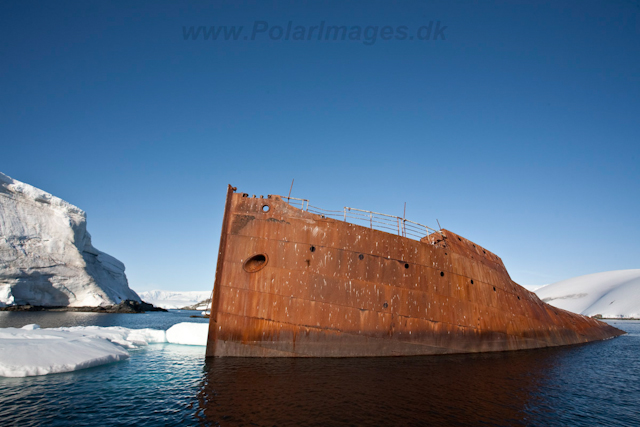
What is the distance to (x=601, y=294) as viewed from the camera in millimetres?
85375

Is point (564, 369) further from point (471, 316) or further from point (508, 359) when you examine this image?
point (471, 316)

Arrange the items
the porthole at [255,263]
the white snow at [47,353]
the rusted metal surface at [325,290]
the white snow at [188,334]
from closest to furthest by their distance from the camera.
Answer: the white snow at [47,353] < the rusted metal surface at [325,290] < the porthole at [255,263] < the white snow at [188,334]

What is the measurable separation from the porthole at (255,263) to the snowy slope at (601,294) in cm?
9481

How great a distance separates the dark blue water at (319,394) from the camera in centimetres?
Answer: 632

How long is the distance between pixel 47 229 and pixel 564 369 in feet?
206

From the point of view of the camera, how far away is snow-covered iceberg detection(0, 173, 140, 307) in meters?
44.6

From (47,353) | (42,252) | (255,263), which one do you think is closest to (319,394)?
(255,263)

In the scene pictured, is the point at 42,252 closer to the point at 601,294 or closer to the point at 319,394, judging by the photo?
the point at 319,394

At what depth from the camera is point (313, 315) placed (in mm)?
11156

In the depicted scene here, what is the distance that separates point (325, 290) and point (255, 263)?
2.69 metres

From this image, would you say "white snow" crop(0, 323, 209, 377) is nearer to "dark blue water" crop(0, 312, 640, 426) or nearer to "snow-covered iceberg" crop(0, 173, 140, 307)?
"dark blue water" crop(0, 312, 640, 426)

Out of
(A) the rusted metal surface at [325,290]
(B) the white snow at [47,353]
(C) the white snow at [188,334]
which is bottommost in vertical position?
(C) the white snow at [188,334]

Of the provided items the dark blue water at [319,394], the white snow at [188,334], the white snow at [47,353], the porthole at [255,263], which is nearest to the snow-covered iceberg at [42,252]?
the white snow at [188,334]

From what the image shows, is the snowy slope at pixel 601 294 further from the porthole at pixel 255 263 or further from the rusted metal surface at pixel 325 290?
the porthole at pixel 255 263
